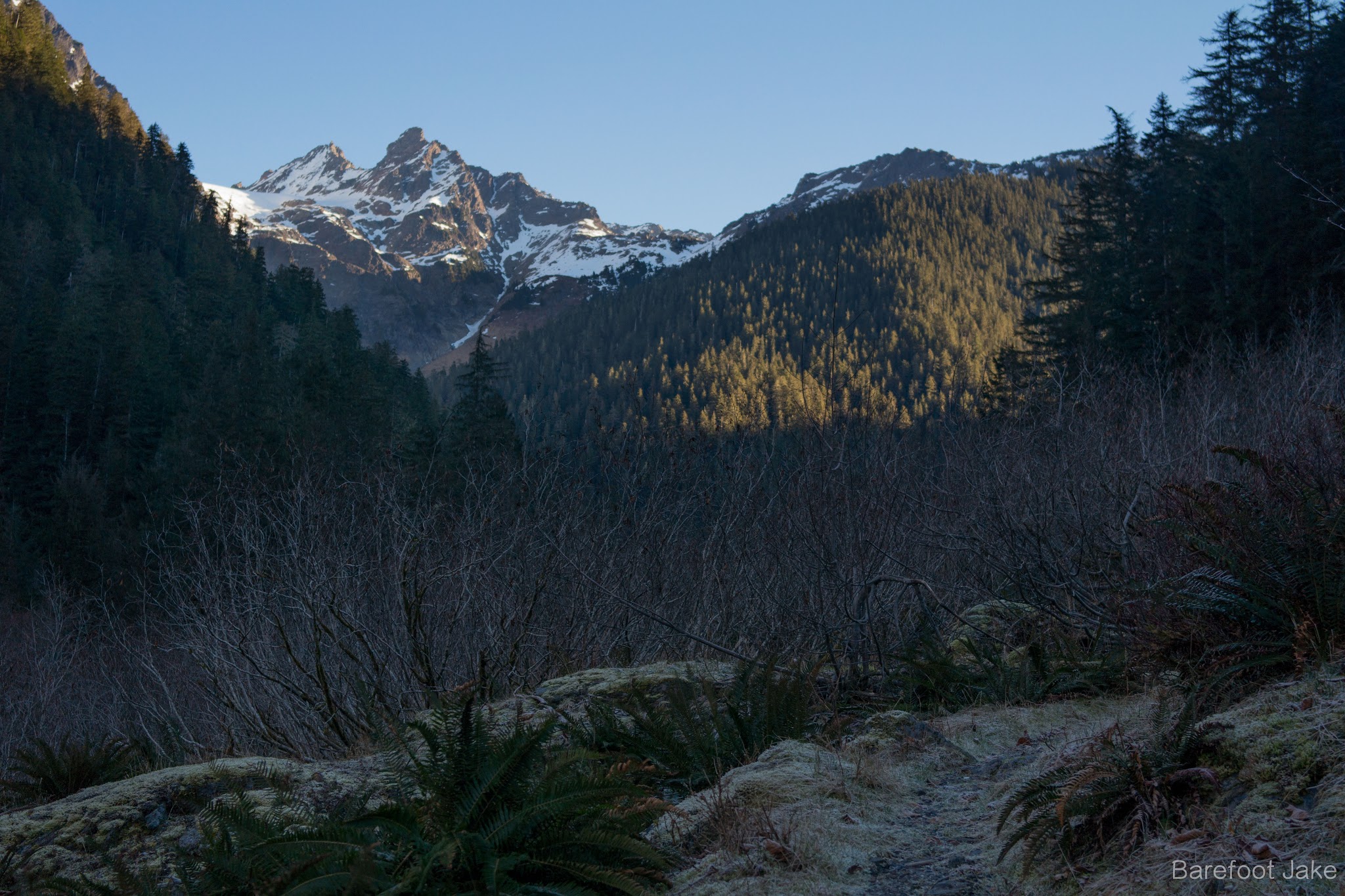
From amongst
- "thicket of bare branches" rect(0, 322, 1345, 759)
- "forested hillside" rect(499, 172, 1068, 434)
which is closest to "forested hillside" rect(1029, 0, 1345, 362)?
"thicket of bare branches" rect(0, 322, 1345, 759)

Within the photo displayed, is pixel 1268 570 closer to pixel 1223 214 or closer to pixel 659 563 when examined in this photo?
pixel 659 563

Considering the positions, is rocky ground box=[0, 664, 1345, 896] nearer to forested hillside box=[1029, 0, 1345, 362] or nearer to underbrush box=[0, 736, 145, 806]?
underbrush box=[0, 736, 145, 806]

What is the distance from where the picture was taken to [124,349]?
46656 millimetres

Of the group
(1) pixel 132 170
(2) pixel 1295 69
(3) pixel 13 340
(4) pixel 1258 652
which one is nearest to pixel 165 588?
(4) pixel 1258 652

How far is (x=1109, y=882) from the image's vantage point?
2244 mm

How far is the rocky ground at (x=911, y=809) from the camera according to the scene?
2234 millimetres

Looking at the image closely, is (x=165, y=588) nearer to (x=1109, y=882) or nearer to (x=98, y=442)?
(x=1109, y=882)

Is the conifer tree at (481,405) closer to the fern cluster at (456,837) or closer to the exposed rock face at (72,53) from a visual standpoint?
the fern cluster at (456,837)

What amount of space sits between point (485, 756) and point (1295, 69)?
3610cm

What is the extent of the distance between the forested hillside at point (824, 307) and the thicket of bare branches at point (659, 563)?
62.7 m

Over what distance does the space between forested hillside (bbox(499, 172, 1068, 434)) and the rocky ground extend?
6743cm

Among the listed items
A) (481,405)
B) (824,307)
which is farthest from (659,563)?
(824,307)

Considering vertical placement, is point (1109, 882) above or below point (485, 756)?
below

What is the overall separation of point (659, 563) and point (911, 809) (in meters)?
4.51
